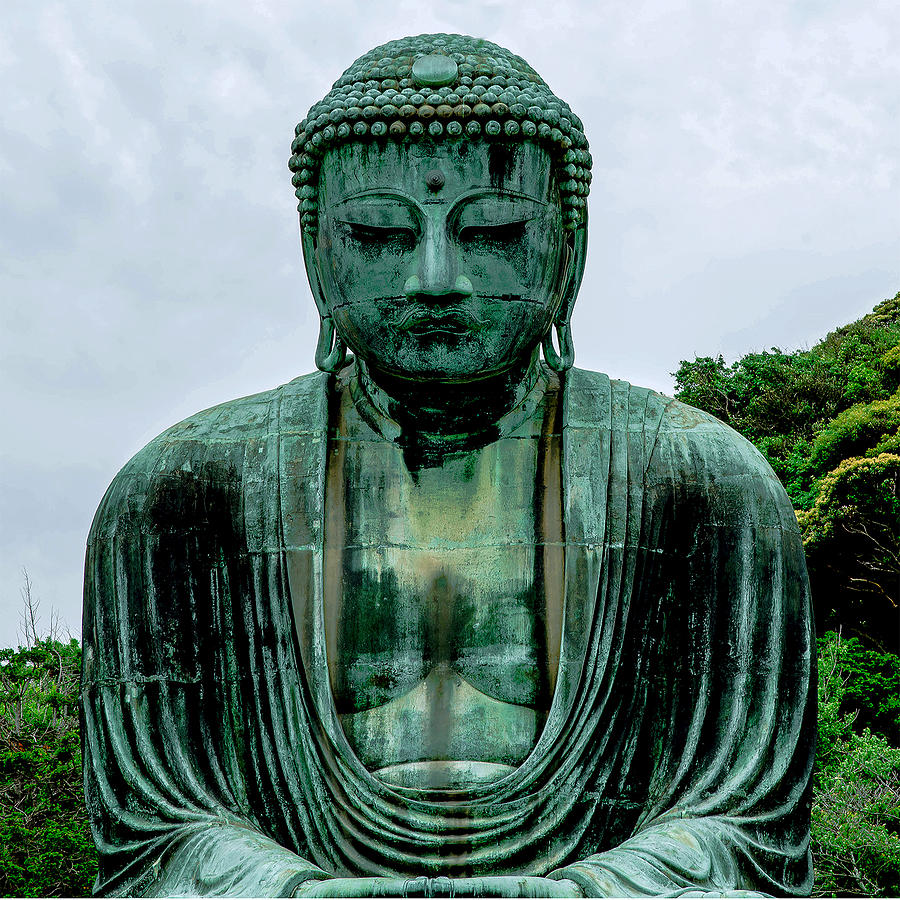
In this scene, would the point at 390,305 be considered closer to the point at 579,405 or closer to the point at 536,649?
the point at 579,405

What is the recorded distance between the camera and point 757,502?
25.6ft

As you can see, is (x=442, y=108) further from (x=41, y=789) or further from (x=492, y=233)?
(x=41, y=789)

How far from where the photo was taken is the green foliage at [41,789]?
54.3 feet

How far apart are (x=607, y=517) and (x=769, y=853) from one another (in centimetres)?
148

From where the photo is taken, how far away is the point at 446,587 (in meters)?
7.62

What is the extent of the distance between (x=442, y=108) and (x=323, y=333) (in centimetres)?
113

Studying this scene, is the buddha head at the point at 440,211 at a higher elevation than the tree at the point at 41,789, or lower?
higher

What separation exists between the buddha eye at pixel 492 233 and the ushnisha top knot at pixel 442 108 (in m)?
0.35

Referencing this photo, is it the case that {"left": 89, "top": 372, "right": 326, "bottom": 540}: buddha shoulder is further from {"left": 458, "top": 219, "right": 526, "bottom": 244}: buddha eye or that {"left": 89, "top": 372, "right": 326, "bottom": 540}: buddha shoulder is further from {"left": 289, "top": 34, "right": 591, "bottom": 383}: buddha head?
{"left": 458, "top": 219, "right": 526, "bottom": 244}: buddha eye

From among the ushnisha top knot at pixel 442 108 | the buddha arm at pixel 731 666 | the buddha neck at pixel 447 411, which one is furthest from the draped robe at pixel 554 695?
the ushnisha top knot at pixel 442 108

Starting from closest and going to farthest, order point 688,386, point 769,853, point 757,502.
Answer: point 769,853 < point 757,502 < point 688,386

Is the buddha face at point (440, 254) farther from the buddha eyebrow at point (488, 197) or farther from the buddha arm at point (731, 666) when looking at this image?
the buddha arm at point (731, 666)

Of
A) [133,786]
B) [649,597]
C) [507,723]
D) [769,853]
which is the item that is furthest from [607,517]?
[133,786]

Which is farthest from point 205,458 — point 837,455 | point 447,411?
point 837,455
